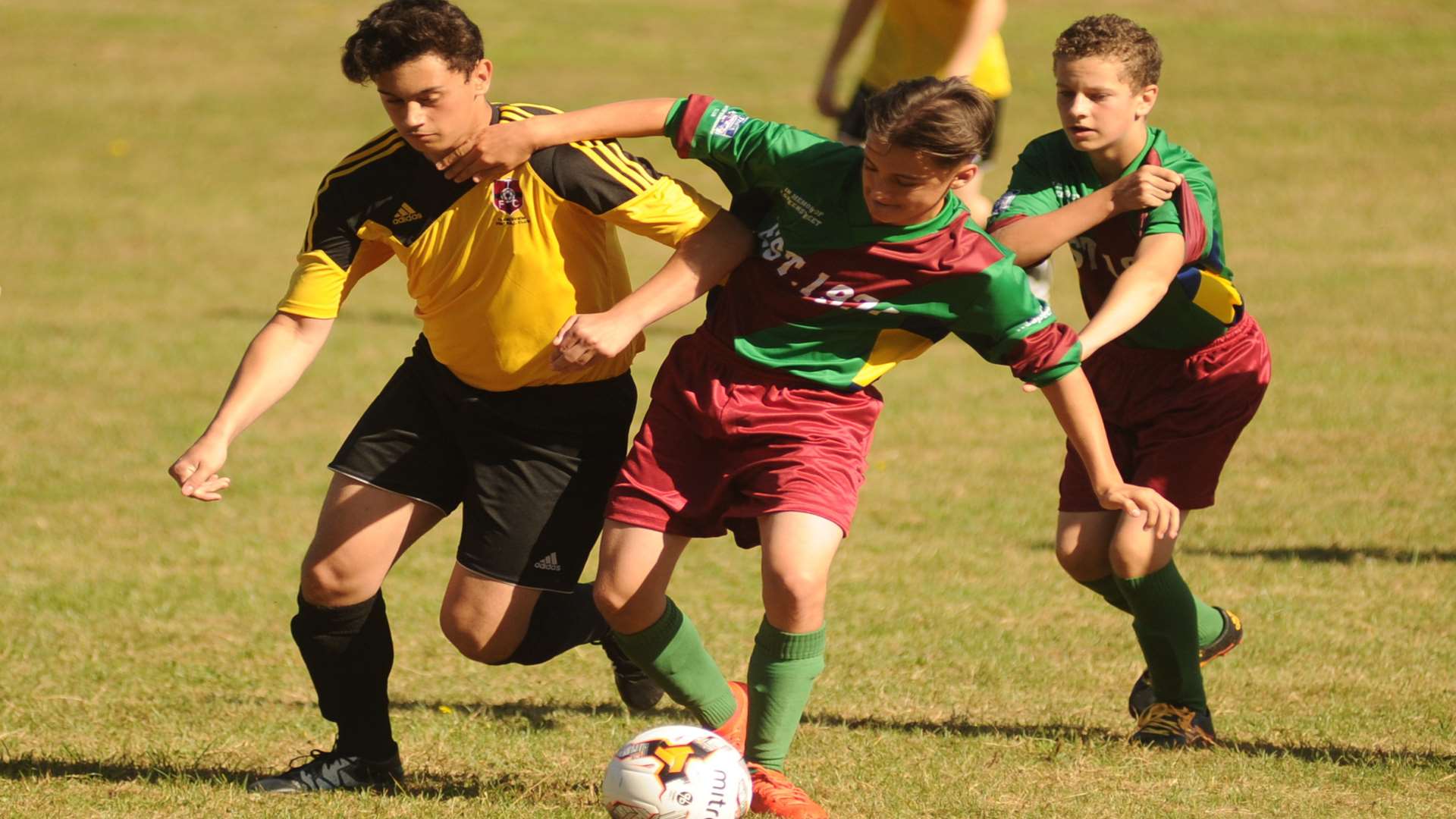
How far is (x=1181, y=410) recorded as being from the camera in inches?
197

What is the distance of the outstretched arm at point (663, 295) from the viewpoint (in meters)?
4.00

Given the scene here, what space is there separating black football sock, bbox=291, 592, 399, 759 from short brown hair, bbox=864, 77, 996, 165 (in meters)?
1.83

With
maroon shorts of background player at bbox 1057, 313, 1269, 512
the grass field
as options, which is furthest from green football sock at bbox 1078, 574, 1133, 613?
the grass field

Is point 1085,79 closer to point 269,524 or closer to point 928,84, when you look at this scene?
point 928,84

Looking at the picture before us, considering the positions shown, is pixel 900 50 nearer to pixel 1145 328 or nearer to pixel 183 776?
pixel 1145 328

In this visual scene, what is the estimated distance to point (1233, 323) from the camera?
199 inches

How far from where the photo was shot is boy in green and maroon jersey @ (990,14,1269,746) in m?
4.55

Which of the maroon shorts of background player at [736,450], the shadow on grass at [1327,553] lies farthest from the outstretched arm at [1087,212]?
the shadow on grass at [1327,553]

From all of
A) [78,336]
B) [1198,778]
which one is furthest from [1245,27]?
[1198,778]

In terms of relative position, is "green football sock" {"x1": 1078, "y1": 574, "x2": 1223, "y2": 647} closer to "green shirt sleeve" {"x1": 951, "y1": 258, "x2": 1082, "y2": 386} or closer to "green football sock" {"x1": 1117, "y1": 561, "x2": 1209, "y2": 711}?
"green football sock" {"x1": 1117, "y1": 561, "x2": 1209, "y2": 711}

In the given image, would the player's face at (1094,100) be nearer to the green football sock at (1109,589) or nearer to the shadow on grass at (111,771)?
the green football sock at (1109,589)

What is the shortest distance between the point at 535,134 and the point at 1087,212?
1.40 m

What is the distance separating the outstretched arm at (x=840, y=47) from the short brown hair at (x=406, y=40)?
5.94 m

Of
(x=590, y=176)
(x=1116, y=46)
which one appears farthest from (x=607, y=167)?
(x=1116, y=46)
